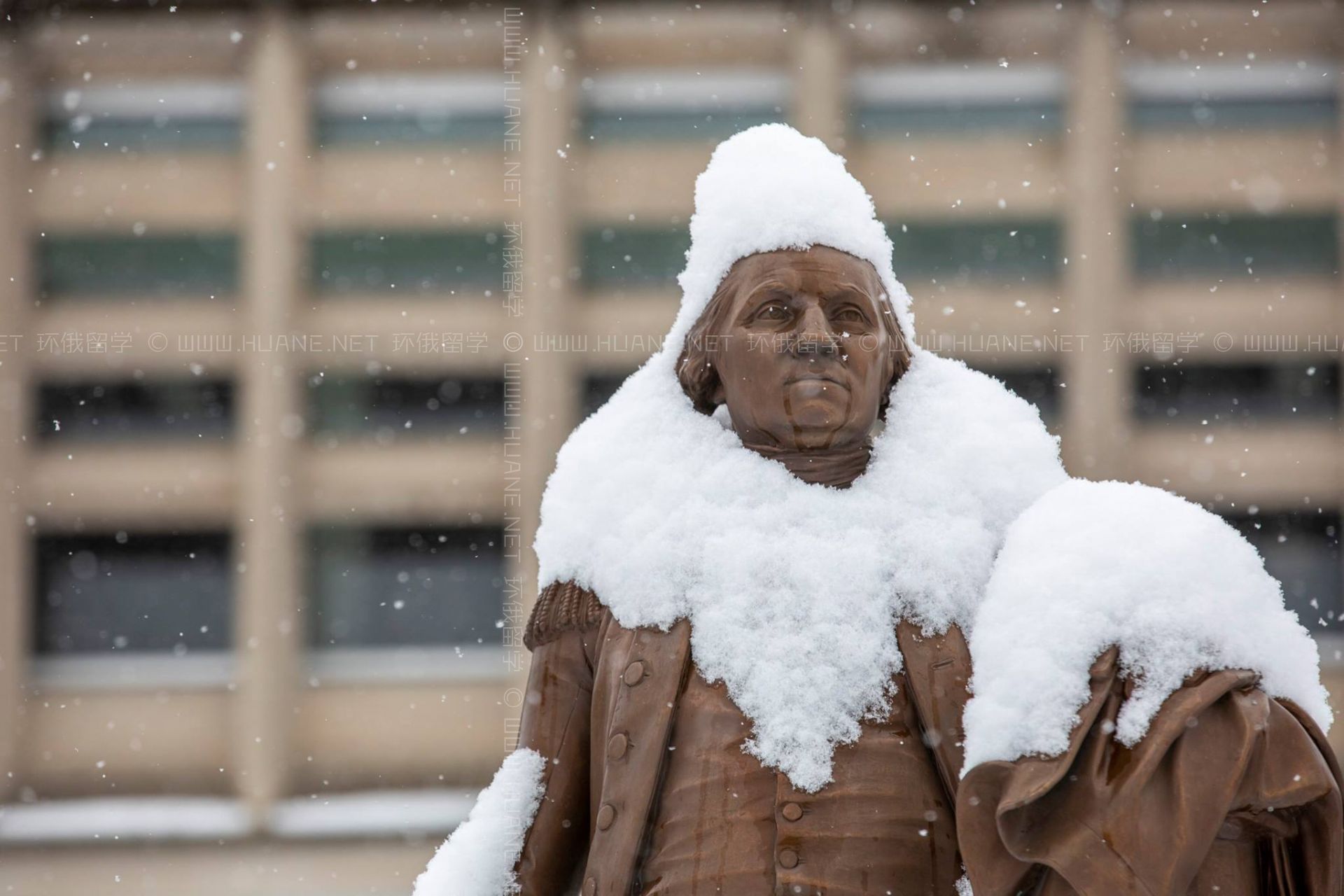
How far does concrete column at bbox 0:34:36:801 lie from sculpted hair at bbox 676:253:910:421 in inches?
393

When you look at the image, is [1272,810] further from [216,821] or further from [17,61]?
[17,61]

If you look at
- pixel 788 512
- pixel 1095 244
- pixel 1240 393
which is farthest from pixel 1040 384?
pixel 788 512

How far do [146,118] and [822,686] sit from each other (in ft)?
34.8

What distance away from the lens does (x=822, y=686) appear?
219 cm

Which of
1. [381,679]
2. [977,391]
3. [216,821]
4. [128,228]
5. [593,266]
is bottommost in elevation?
[216,821]

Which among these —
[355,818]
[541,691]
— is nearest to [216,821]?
[355,818]

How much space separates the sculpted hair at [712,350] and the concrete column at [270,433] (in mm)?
8416

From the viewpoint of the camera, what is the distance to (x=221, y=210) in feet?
36.7

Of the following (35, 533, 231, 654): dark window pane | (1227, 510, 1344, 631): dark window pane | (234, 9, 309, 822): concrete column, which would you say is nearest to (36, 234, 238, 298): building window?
(234, 9, 309, 822): concrete column

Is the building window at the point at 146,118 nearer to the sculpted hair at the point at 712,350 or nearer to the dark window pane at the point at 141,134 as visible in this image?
the dark window pane at the point at 141,134

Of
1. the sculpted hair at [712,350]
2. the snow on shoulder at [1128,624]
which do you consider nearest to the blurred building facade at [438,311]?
the sculpted hair at [712,350]

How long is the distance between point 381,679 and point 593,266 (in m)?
3.48

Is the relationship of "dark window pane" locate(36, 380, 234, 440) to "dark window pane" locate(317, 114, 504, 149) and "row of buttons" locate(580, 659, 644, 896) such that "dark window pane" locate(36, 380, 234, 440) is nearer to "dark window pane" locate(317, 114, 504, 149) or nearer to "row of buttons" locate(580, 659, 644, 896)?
"dark window pane" locate(317, 114, 504, 149)

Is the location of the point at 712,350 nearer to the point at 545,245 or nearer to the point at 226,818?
the point at 545,245
